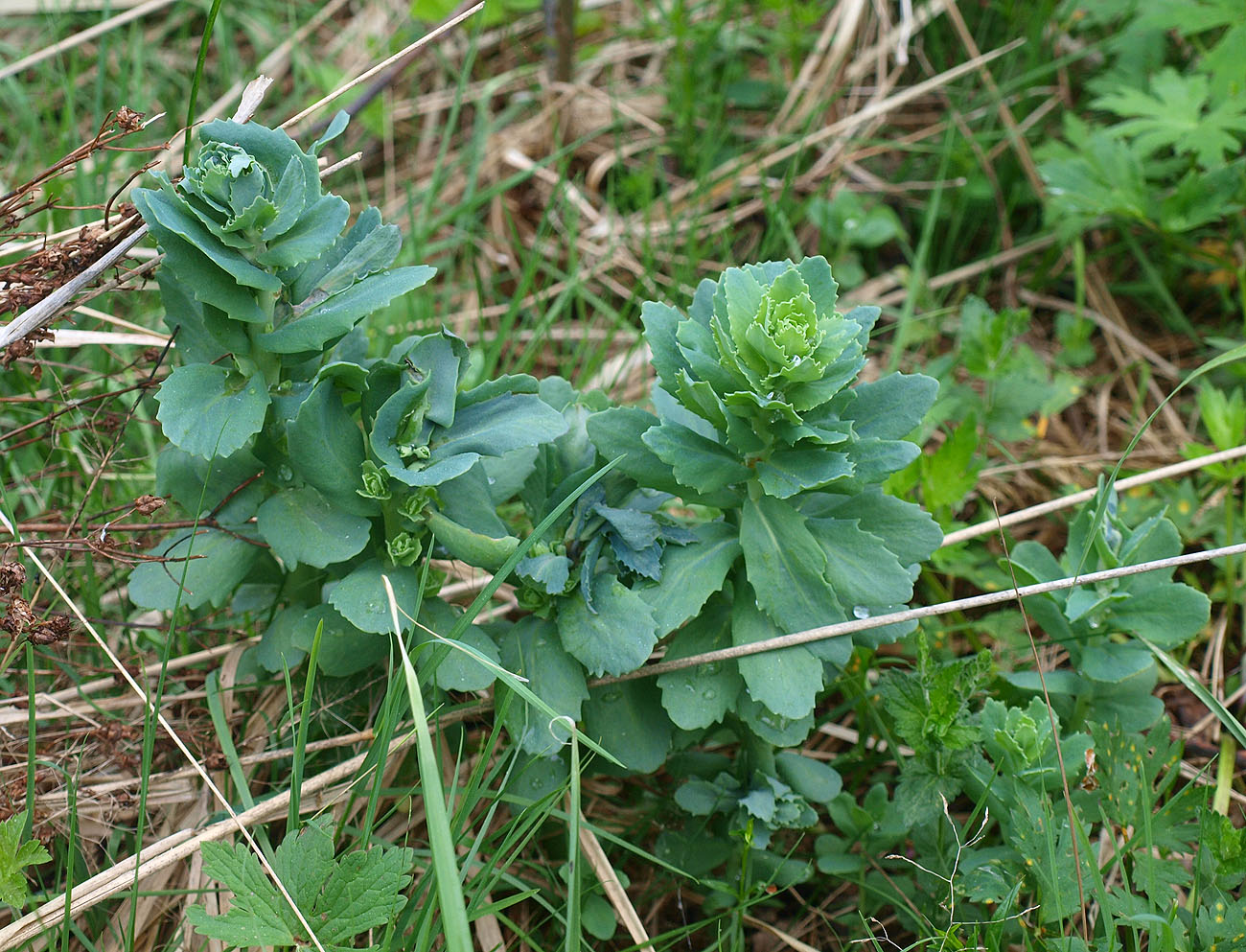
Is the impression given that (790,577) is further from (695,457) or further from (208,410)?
(208,410)

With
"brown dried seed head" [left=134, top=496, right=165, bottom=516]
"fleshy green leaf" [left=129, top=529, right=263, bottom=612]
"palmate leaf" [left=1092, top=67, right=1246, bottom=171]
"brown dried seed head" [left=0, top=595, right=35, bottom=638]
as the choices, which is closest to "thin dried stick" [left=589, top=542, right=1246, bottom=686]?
"fleshy green leaf" [left=129, top=529, right=263, bottom=612]

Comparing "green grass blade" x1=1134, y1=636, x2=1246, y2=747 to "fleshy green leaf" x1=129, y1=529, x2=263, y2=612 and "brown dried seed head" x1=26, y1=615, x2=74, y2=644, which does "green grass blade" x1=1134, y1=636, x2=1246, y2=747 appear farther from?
"brown dried seed head" x1=26, y1=615, x2=74, y2=644

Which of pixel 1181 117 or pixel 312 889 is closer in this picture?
pixel 312 889

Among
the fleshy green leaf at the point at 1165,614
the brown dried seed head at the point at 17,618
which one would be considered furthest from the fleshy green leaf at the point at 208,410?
the fleshy green leaf at the point at 1165,614

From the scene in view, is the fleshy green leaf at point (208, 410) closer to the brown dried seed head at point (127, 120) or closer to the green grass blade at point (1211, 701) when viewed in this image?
the brown dried seed head at point (127, 120)

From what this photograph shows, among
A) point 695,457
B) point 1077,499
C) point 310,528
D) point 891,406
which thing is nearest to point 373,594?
point 310,528

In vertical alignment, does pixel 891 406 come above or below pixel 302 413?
below
